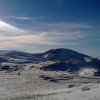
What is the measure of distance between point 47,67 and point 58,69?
19.0 feet

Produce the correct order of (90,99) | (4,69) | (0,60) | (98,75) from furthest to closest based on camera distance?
(0,60)
(4,69)
(98,75)
(90,99)

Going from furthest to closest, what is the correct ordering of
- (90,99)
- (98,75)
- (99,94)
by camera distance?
(98,75)
(99,94)
(90,99)

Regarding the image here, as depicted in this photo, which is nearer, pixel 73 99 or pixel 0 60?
pixel 73 99

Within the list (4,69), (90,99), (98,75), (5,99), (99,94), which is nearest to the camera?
(90,99)

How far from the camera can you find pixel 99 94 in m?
34.6

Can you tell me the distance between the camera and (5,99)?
42.6 meters

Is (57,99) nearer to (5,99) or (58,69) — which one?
(5,99)

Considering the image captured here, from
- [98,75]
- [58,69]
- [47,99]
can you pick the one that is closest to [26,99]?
[47,99]

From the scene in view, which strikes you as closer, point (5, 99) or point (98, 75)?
point (5, 99)

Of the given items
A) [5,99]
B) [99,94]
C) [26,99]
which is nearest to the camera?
[99,94]

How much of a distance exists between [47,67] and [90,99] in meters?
102

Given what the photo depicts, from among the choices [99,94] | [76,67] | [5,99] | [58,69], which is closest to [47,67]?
[58,69]

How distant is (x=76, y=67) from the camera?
451 feet

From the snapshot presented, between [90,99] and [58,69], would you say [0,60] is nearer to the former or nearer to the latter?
[58,69]
